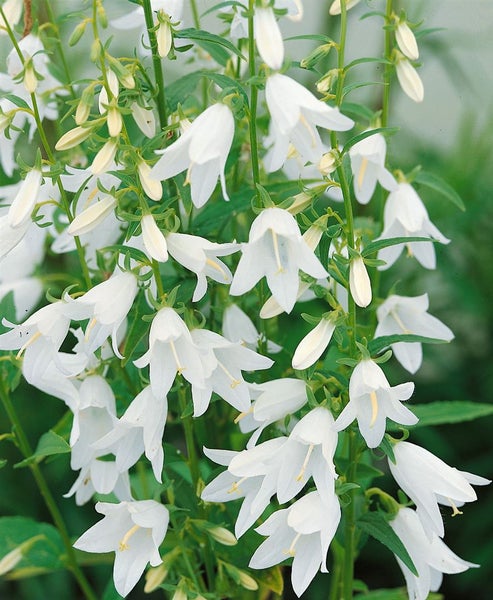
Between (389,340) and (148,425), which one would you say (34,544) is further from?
(389,340)

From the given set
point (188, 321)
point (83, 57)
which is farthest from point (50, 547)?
point (83, 57)

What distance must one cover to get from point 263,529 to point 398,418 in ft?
0.56

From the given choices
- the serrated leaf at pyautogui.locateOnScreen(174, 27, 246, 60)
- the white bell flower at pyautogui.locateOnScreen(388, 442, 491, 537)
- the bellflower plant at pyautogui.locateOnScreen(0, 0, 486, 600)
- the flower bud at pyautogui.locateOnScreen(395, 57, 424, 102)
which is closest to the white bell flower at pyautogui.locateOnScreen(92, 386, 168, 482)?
the bellflower plant at pyautogui.locateOnScreen(0, 0, 486, 600)

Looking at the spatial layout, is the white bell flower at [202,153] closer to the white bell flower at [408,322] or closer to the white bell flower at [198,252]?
the white bell flower at [198,252]

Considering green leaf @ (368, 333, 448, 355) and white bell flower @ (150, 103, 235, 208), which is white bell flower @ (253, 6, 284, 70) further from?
green leaf @ (368, 333, 448, 355)

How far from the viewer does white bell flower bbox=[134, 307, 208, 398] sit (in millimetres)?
818

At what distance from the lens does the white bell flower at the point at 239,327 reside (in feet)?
3.26

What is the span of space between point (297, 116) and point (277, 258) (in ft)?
0.43

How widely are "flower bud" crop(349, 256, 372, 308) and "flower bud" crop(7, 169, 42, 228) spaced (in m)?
0.31

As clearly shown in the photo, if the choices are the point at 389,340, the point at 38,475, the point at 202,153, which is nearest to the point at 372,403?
the point at 389,340

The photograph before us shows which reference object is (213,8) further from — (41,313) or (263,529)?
(263,529)

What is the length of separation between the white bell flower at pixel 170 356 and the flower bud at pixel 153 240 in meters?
0.07

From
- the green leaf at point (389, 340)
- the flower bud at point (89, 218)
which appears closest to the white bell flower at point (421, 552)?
the green leaf at point (389, 340)

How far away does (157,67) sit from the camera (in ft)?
3.04
